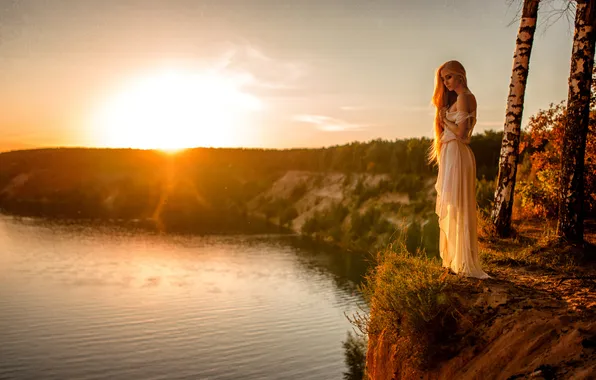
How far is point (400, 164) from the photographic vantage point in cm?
4481

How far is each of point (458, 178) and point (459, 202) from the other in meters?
0.30

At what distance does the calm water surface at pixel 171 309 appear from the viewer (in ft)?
47.3

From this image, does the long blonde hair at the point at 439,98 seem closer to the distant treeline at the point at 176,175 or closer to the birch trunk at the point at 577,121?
the birch trunk at the point at 577,121

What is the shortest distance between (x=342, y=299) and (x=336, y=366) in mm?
7535

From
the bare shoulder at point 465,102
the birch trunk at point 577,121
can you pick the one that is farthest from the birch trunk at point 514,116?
the bare shoulder at point 465,102

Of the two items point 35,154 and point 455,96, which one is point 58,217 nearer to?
point 35,154

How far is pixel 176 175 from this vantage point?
2933 inches

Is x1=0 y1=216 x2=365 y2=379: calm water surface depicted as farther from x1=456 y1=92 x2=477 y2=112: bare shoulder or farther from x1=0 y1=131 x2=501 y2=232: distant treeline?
x1=0 y1=131 x2=501 y2=232: distant treeline

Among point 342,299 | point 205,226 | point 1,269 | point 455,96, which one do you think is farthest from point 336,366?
point 205,226

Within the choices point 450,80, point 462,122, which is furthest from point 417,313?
point 450,80

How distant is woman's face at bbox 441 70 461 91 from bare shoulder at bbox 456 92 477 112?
189 mm

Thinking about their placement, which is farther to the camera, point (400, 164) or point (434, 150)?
point (400, 164)

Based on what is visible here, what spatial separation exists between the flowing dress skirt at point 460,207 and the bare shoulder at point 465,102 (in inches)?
16.5

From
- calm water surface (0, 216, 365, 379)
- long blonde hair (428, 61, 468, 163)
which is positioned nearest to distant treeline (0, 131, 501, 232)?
calm water surface (0, 216, 365, 379)
